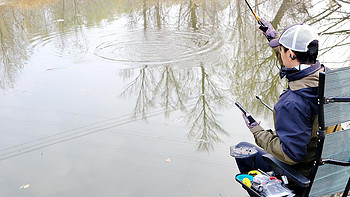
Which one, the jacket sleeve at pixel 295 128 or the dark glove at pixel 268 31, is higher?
the dark glove at pixel 268 31

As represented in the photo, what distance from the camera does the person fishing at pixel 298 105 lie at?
208 cm

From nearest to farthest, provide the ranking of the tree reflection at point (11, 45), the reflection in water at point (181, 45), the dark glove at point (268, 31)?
1. the dark glove at point (268, 31)
2. the reflection in water at point (181, 45)
3. the tree reflection at point (11, 45)

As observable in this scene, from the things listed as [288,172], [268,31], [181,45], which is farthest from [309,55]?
[181,45]

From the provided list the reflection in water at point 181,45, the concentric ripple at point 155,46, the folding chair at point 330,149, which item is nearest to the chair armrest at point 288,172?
the folding chair at point 330,149

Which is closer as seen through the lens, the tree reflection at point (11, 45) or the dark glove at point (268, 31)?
the dark glove at point (268, 31)

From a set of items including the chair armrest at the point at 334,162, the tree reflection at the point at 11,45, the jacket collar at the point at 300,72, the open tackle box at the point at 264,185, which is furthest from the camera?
the tree reflection at the point at 11,45

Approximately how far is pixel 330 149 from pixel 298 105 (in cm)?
31

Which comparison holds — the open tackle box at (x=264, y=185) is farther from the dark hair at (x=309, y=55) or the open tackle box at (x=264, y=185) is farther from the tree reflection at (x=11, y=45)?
the tree reflection at (x=11, y=45)

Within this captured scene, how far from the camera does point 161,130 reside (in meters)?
5.00

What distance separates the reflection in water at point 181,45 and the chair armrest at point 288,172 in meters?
2.17

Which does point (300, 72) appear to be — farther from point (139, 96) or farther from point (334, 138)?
point (139, 96)

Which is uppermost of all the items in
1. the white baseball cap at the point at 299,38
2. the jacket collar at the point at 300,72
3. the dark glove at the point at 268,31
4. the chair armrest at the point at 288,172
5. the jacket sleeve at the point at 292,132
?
the dark glove at the point at 268,31

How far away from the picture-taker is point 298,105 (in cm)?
207

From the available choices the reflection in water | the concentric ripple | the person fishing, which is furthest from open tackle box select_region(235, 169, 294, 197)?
the concentric ripple
